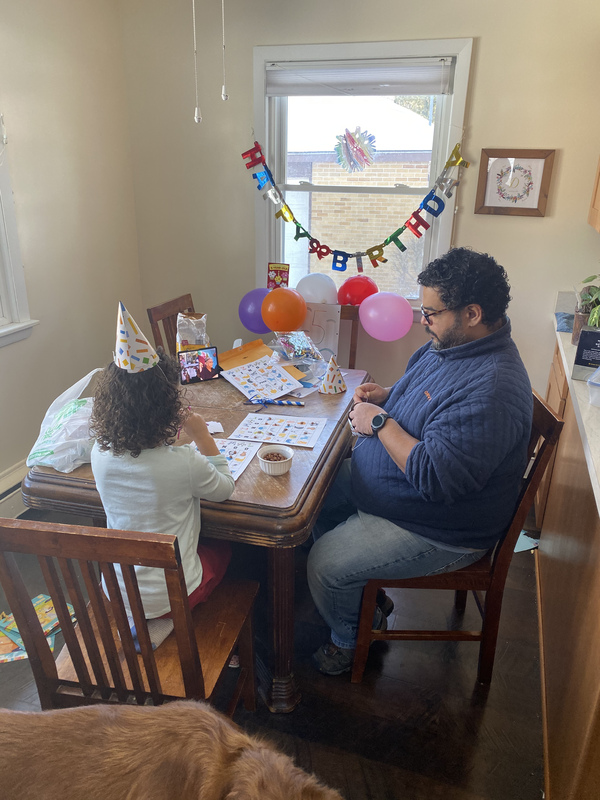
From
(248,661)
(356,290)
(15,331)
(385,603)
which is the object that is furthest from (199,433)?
(356,290)

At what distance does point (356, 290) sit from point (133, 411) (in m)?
1.81

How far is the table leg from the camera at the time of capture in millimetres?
1479

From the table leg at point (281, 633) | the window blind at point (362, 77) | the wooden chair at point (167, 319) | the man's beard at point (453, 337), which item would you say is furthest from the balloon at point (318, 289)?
the table leg at point (281, 633)

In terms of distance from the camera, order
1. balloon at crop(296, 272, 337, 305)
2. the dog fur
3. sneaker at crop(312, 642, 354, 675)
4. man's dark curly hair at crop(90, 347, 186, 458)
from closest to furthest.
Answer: the dog fur, man's dark curly hair at crop(90, 347, 186, 458), sneaker at crop(312, 642, 354, 675), balloon at crop(296, 272, 337, 305)

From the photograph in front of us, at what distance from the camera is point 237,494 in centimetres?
143

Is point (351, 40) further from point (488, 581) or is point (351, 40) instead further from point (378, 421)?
point (488, 581)

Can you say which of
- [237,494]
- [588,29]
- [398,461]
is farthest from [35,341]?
[588,29]

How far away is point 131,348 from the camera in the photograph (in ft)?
4.05

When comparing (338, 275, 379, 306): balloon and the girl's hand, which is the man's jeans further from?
(338, 275, 379, 306): balloon

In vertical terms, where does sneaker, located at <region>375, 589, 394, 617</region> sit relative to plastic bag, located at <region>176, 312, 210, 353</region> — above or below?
below

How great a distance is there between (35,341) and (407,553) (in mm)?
1986

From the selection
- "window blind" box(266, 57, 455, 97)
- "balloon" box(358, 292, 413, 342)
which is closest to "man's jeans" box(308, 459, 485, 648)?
"balloon" box(358, 292, 413, 342)

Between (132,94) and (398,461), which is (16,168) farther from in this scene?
(398,461)

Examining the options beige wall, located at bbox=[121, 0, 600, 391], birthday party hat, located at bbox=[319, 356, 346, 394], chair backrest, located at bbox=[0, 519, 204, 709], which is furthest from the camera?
beige wall, located at bbox=[121, 0, 600, 391]
